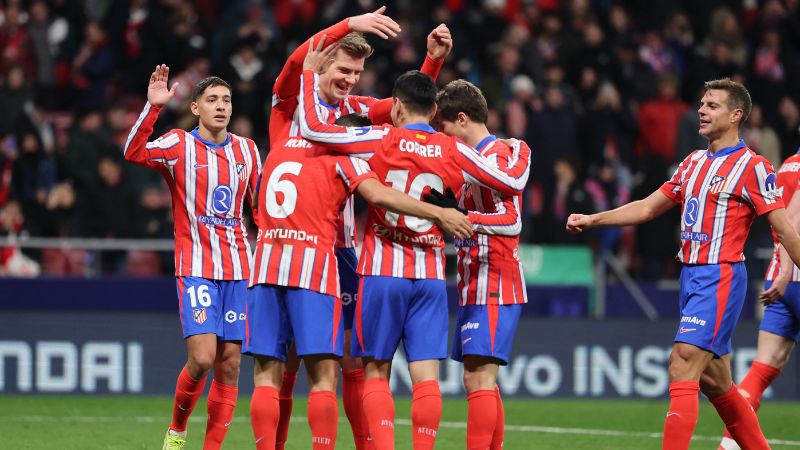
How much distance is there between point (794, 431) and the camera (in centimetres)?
1127

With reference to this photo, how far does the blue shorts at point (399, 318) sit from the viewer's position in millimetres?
7664

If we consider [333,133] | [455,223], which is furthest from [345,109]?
[455,223]

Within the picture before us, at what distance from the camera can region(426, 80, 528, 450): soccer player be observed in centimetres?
798

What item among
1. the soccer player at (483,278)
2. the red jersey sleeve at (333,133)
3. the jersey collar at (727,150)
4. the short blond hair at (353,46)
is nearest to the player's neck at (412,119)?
the red jersey sleeve at (333,133)

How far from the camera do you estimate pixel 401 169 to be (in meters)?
7.69

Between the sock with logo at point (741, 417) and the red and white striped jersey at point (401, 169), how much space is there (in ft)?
6.52

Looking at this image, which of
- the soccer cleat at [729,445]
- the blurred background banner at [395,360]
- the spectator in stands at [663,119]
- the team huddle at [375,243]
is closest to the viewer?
the team huddle at [375,243]

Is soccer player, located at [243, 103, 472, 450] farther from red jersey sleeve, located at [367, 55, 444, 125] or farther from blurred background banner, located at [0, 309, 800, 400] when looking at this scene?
blurred background banner, located at [0, 309, 800, 400]

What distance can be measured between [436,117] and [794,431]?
495 cm

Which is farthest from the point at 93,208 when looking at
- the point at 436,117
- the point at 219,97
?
the point at 436,117

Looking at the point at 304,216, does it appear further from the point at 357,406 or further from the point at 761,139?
the point at 761,139

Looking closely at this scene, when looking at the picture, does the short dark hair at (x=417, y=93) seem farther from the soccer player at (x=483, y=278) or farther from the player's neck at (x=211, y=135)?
the player's neck at (x=211, y=135)

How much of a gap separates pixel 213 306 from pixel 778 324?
401cm

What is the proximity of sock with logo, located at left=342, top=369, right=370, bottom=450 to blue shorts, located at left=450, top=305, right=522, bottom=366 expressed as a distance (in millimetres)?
697
